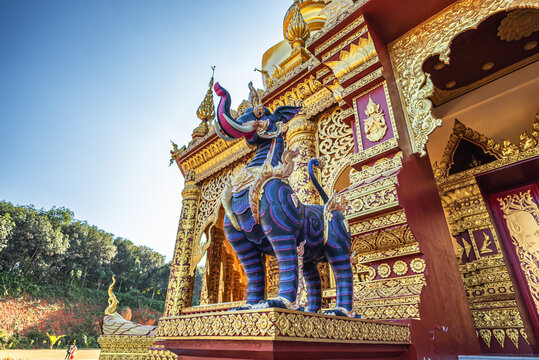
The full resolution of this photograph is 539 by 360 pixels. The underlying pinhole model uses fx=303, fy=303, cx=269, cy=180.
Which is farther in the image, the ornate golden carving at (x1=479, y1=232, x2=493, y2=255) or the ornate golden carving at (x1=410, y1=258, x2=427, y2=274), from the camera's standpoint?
the ornate golden carving at (x1=479, y1=232, x2=493, y2=255)

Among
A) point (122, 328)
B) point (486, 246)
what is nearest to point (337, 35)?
point (486, 246)

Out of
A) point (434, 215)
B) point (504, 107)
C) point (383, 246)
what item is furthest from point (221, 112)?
point (504, 107)

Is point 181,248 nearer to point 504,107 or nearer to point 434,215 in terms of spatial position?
point 434,215

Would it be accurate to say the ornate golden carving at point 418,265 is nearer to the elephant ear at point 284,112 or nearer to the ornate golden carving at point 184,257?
the elephant ear at point 284,112

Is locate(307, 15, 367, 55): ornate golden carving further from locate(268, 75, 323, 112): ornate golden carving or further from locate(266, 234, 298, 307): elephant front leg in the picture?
locate(266, 234, 298, 307): elephant front leg

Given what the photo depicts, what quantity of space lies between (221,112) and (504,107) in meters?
4.02

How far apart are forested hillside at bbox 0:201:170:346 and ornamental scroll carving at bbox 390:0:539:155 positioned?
21.6 meters

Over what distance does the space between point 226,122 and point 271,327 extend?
1042 millimetres

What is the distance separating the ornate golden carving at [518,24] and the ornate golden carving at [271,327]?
3.34 m

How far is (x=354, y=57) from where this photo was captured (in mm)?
2949

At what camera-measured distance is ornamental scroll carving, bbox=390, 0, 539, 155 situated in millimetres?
2500

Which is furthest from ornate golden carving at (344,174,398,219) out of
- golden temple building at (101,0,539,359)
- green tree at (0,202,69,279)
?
green tree at (0,202,69,279)

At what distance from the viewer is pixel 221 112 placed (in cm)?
161

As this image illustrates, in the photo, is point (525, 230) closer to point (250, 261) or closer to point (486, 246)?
point (486, 246)
